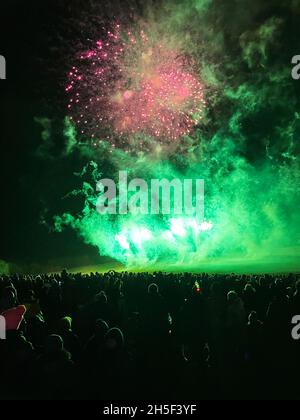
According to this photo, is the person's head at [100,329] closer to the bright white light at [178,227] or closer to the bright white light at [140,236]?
the bright white light at [140,236]

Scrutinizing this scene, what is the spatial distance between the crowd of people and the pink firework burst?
1275cm

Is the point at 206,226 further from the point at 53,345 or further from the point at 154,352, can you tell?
the point at 53,345

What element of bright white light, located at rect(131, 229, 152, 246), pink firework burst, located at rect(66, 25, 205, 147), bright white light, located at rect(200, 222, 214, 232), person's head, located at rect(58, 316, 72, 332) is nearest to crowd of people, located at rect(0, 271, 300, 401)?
person's head, located at rect(58, 316, 72, 332)

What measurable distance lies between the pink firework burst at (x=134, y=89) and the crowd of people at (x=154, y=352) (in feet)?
41.8

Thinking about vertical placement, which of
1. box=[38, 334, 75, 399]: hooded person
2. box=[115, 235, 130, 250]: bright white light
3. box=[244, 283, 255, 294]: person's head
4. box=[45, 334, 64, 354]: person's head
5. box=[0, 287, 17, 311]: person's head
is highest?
box=[115, 235, 130, 250]: bright white light

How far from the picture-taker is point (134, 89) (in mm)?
18766

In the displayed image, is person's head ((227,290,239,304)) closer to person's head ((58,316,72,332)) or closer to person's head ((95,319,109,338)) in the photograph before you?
person's head ((95,319,109,338))

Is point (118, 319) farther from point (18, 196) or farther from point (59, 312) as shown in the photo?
point (18, 196)

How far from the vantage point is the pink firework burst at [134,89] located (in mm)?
17516

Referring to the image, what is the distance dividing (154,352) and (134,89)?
1579cm

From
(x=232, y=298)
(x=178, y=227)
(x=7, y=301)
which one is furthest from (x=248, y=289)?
(x=178, y=227)

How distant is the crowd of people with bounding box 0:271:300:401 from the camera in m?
4.31

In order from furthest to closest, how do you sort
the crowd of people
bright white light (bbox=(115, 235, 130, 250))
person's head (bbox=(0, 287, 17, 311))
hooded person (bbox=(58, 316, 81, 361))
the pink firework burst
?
1. bright white light (bbox=(115, 235, 130, 250))
2. the pink firework burst
3. person's head (bbox=(0, 287, 17, 311))
4. hooded person (bbox=(58, 316, 81, 361))
5. the crowd of people
